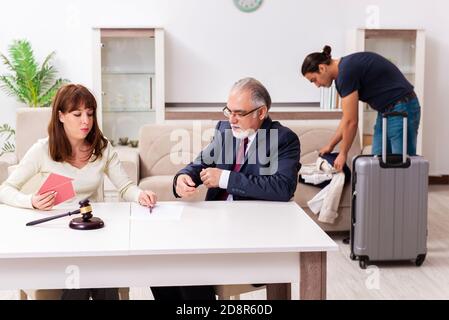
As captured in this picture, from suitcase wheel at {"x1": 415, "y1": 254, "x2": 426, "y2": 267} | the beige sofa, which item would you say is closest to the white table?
suitcase wheel at {"x1": 415, "y1": 254, "x2": 426, "y2": 267}

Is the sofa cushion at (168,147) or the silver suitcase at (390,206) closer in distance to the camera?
the silver suitcase at (390,206)

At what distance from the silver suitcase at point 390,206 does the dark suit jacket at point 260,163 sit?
1.16 meters

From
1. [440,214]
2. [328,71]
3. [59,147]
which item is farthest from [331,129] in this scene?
[59,147]

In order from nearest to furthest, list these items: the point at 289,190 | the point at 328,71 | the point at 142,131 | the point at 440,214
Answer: the point at 289,190, the point at 328,71, the point at 142,131, the point at 440,214

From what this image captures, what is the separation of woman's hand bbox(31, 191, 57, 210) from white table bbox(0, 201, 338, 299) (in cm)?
24

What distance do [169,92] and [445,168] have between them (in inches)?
113

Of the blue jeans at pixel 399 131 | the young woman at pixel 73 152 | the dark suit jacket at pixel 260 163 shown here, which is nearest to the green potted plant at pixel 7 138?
the blue jeans at pixel 399 131

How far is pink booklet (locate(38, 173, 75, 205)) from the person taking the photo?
2295 mm

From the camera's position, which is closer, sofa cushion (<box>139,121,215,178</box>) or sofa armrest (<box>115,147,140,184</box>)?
sofa armrest (<box>115,147,140,184</box>)

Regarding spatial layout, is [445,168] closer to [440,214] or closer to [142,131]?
[440,214]

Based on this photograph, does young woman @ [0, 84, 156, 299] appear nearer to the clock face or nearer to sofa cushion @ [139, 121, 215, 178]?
sofa cushion @ [139, 121, 215, 178]

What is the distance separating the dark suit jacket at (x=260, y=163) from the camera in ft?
8.39

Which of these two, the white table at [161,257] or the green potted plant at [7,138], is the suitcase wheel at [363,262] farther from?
the green potted plant at [7,138]

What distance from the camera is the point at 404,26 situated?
6406 millimetres
